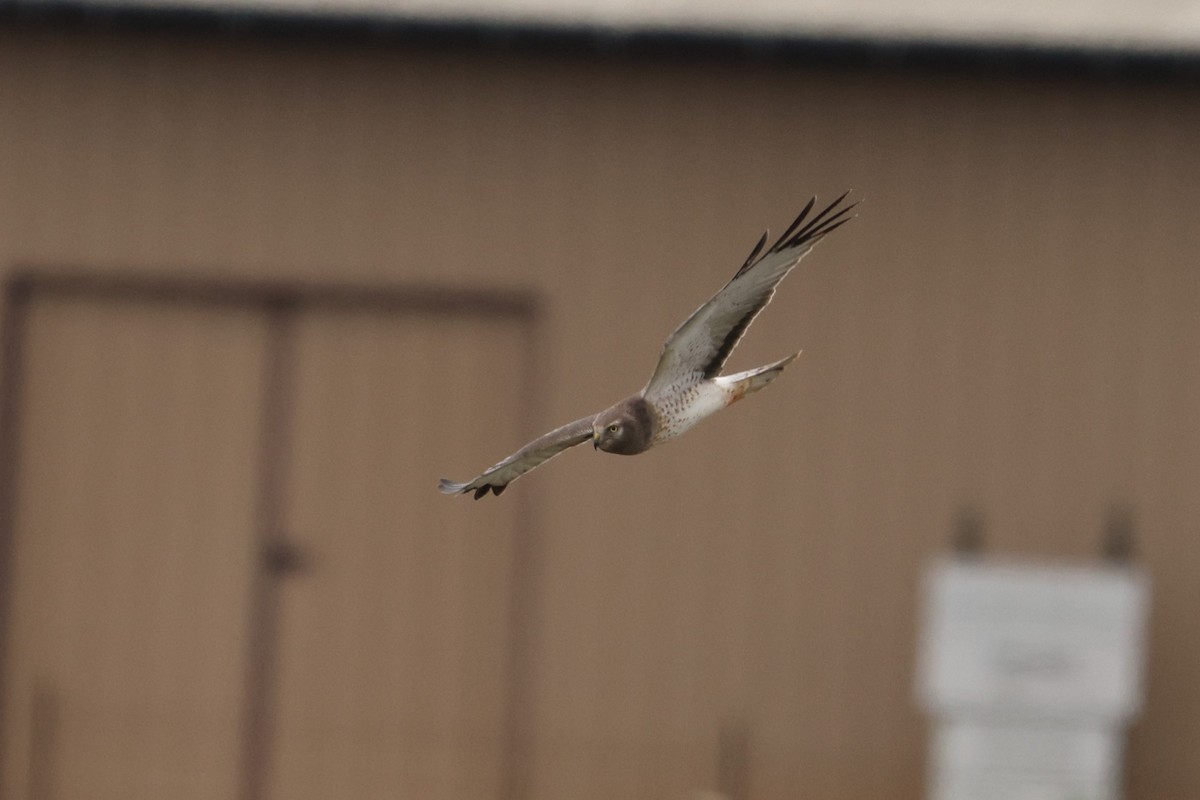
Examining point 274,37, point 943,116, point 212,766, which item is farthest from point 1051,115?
point 212,766

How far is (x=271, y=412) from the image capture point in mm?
5844

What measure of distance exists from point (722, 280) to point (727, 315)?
4.65 m

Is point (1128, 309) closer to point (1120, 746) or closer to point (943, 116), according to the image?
point (943, 116)

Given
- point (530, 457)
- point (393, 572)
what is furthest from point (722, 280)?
point (530, 457)

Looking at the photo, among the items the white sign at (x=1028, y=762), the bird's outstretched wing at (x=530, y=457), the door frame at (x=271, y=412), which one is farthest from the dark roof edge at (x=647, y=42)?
the bird's outstretched wing at (x=530, y=457)

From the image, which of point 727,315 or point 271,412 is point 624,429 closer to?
point 727,315

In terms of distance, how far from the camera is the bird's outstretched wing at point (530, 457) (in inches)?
36.0

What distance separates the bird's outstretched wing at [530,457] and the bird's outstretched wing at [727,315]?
4 centimetres

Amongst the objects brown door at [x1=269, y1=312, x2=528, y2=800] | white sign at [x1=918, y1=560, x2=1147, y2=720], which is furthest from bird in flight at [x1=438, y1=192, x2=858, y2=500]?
brown door at [x1=269, y1=312, x2=528, y2=800]

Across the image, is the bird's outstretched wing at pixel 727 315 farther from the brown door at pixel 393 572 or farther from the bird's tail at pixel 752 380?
the brown door at pixel 393 572

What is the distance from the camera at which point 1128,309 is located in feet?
18.9

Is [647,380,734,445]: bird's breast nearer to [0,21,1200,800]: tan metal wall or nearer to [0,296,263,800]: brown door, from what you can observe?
[0,21,1200,800]: tan metal wall

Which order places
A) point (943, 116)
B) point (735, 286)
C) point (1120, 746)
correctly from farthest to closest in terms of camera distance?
point (943, 116) < point (1120, 746) < point (735, 286)

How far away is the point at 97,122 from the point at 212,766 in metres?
2.06
